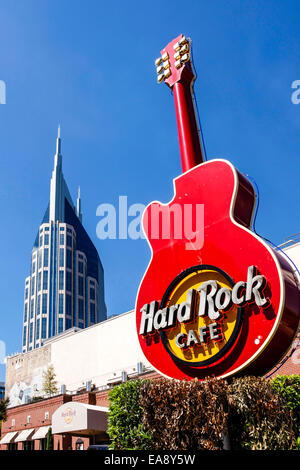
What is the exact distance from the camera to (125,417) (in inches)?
762

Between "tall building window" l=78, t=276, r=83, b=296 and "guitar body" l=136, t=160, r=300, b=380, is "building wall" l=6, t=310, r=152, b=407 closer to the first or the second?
"guitar body" l=136, t=160, r=300, b=380

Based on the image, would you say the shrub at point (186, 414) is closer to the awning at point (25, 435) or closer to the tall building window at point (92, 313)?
the awning at point (25, 435)

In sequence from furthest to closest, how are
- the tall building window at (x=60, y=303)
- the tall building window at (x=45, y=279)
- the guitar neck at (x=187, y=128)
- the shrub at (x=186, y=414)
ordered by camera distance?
the tall building window at (x=45, y=279)
the tall building window at (x=60, y=303)
the guitar neck at (x=187, y=128)
the shrub at (x=186, y=414)

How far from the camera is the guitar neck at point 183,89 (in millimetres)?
22875

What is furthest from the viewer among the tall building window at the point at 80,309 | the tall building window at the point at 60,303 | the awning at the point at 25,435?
the tall building window at the point at 80,309

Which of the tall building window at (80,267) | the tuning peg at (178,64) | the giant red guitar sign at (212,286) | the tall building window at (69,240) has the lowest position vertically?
the giant red guitar sign at (212,286)

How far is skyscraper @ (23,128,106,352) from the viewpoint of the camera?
161m

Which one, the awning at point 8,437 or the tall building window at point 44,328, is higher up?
the tall building window at point 44,328

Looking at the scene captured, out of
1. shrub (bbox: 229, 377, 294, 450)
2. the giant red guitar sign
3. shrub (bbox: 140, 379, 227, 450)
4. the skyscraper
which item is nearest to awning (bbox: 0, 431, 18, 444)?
the giant red guitar sign

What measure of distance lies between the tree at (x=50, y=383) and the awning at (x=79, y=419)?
24.8m

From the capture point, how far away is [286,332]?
15906 millimetres

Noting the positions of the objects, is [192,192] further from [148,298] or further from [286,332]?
[286,332]

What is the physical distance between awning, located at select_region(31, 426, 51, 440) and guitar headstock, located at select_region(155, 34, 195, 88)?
96.3 feet

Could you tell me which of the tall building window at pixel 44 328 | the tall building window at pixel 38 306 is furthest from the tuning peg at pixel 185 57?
the tall building window at pixel 38 306
